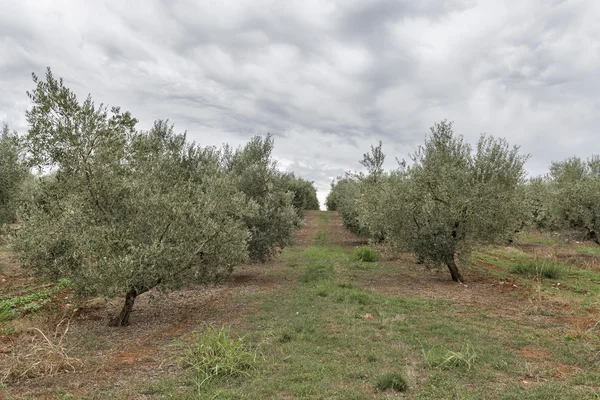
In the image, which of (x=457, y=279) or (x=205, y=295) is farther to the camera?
(x=457, y=279)

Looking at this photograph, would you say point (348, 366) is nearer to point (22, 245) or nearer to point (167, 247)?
point (167, 247)

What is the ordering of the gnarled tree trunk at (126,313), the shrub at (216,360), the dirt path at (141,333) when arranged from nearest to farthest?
1. the dirt path at (141,333)
2. the shrub at (216,360)
3. the gnarled tree trunk at (126,313)

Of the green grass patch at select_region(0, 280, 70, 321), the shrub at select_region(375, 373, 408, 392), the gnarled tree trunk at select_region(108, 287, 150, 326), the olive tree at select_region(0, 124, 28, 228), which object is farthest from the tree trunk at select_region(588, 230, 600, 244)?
the olive tree at select_region(0, 124, 28, 228)

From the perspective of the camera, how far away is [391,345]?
8.70m

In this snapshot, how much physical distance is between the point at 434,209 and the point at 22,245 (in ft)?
47.4

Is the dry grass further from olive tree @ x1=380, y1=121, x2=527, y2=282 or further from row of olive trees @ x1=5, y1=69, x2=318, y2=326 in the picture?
olive tree @ x1=380, y1=121, x2=527, y2=282

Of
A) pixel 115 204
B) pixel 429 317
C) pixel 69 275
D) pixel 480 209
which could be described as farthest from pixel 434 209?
pixel 69 275

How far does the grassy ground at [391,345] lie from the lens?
6.44 m

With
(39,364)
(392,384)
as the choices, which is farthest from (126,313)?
(392,384)

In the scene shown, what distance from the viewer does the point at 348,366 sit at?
24.2ft

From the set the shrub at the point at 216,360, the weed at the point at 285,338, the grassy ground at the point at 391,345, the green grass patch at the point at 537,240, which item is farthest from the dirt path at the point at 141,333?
the green grass patch at the point at 537,240

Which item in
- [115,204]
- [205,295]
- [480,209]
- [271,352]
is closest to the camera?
[271,352]

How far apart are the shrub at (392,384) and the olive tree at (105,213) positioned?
5.89m

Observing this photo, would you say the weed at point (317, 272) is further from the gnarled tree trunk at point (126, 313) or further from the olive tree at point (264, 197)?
the gnarled tree trunk at point (126, 313)
